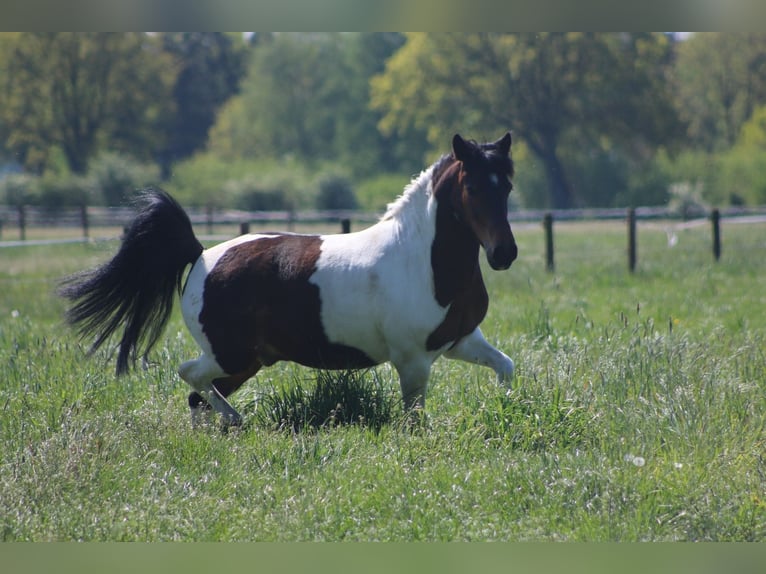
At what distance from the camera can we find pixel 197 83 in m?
59.2

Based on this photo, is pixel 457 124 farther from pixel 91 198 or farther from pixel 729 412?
pixel 729 412

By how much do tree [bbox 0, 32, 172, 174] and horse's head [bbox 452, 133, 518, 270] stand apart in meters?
43.2

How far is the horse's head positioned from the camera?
17.0 feet

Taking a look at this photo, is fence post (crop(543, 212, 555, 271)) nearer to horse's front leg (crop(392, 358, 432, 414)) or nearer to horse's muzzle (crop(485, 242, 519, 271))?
horse's front leg (crop(392, 358, 432, 414))

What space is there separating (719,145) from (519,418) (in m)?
48.5

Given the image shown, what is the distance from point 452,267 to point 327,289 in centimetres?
77

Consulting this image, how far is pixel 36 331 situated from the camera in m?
9.62

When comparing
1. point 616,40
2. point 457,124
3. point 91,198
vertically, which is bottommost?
point 91,198

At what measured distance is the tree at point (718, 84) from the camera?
47222 millimetres

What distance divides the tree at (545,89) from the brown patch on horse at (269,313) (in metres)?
37.2

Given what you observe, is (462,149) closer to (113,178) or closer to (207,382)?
(207,382)

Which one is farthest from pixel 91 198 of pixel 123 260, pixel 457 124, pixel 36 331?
pixel 123 260

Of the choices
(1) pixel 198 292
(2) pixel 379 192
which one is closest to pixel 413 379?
(1) pixel 198 292

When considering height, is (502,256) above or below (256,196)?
above
